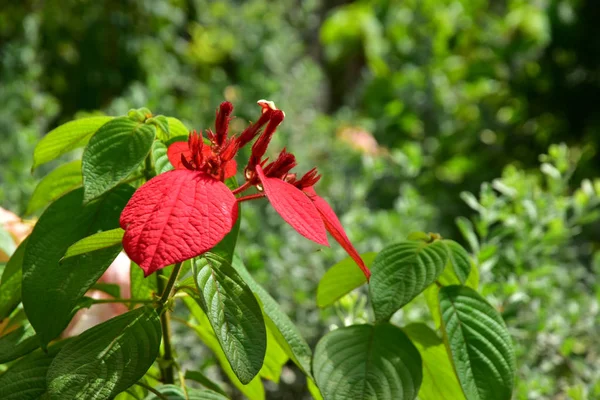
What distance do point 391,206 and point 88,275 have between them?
139 centimetres

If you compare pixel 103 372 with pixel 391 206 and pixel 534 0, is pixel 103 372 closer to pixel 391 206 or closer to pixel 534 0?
pixel 391 206

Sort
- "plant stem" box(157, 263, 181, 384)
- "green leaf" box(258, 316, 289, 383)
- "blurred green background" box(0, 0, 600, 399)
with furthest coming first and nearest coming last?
"blurred green background" box(0, 0, 600, 399) < "green leaf" box(258, 316, 289, 383) < "plant stem" box(157, 263, 181, 384)

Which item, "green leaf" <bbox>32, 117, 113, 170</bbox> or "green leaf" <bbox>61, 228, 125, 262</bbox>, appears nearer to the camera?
"green leaf" <bbox>61, 228, 125, 262</bbox>

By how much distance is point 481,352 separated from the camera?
0.53m

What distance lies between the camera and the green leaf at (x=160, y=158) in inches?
19.8

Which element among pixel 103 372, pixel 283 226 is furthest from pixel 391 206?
pixel 103 372

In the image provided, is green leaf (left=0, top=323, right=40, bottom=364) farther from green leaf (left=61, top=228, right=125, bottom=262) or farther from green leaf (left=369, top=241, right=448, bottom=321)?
green leaf (left=369, top=241, right=448, bottom=321)

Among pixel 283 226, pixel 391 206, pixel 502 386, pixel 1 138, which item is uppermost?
pixel 1 138

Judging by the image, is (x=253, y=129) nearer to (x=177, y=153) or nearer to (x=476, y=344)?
(x=177, y=153)

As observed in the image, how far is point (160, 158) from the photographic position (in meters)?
0.51

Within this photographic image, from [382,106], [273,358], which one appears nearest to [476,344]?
[273,358]

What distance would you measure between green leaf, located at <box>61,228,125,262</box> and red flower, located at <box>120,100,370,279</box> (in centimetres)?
5

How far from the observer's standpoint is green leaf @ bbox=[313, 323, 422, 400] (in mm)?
500

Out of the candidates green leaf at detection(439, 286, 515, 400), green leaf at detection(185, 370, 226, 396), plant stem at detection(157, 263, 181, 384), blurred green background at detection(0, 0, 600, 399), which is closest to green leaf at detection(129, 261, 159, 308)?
plant stem at detection(157, 263, 181, 384)
